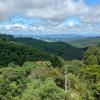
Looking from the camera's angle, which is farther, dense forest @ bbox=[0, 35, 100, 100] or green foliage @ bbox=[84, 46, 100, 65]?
green foliage @ bbox=[84, 46, 100, 65]

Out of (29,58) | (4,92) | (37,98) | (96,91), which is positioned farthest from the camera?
(29,58)

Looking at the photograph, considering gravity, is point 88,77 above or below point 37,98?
below

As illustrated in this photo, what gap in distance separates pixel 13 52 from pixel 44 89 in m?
104

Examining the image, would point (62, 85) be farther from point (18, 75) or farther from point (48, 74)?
point (18, 75)

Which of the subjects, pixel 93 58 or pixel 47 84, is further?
pixel 93 58

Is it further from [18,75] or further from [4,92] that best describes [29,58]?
[4,92]

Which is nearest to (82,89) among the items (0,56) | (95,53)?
(95,53)

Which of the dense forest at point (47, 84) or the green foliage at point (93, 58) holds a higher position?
the dense forest at point (47, 84)

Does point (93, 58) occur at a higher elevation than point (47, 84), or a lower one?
lower

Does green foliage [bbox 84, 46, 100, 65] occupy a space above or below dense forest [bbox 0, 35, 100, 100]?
below

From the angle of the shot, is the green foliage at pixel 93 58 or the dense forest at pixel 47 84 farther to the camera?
the green foliage at pixel 93 58

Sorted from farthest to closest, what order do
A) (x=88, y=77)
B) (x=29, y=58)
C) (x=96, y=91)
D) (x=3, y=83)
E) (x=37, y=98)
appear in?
(x=29, y=58) → (x=88, y=77) → (x=96, y=91) → (x=3, y=83) → (x=37, y=98)

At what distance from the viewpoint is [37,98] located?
28.7m

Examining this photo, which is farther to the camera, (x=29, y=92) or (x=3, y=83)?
(x=3, y=83)
